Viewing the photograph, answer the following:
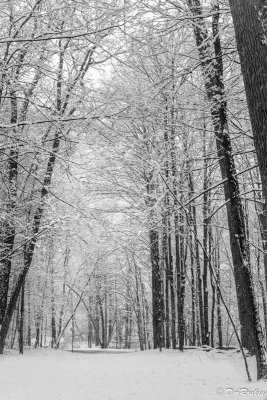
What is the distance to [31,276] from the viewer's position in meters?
20.6

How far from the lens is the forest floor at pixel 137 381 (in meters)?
5.79

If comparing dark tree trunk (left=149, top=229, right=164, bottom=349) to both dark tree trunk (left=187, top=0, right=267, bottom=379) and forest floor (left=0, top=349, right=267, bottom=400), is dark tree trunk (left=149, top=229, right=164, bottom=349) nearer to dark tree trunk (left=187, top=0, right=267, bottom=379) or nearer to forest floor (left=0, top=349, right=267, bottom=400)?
forest floor (left=0, top=349, right=267, bottom=400)

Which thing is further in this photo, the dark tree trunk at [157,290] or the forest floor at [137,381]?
the dark tree trunk at [157,290]

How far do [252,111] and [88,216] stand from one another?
168 inches

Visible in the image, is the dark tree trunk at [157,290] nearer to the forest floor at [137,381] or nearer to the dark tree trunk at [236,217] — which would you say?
the forest floor at [137,381]

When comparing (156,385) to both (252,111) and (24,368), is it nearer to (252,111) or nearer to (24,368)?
(24,368)

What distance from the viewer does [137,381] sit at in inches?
299

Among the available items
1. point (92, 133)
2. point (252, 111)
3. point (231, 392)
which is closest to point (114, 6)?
point (92, 133)

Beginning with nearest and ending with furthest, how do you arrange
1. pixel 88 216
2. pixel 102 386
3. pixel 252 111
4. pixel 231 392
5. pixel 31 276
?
pixel 252 111, pixel 231 392, pixel 88 216, pixel 102 386, pixel 31 276

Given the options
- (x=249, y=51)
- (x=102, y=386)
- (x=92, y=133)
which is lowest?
(x=102, y=386)

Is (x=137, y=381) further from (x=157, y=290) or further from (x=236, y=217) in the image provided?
(x=157, y=290)

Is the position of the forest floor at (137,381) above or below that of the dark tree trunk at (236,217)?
below

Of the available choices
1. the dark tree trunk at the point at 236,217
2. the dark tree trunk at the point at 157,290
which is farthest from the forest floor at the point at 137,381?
the dark tree trunk at the point at 157,290

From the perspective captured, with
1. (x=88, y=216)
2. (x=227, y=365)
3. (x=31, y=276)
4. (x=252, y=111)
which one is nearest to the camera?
(x=252, y=111)
